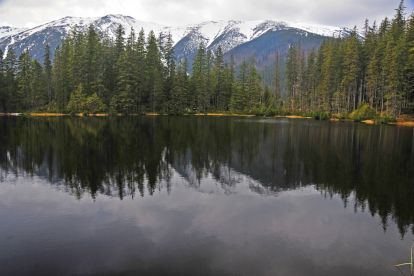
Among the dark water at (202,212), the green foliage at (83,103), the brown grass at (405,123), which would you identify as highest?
the green foliage at (83,103)

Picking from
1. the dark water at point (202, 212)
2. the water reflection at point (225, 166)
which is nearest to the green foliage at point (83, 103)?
the water reflection at point (225, 166)

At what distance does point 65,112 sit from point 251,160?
247 ft

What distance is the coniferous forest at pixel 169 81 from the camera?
8931cm

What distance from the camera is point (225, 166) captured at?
2662 centimetres

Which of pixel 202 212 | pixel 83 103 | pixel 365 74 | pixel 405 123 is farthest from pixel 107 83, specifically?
pixel 202 212

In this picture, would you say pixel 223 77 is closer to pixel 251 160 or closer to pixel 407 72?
pixel 407 72

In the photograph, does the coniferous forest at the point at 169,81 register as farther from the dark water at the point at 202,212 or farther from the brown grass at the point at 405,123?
the dark water at the point at 202,212

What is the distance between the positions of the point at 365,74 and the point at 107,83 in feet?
221

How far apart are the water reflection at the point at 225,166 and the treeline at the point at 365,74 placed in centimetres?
3765

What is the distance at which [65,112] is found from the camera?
93.5 m

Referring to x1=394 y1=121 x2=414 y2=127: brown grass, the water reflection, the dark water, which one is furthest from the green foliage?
x1=394 y1=121 x2=414 y2=127: brown grass

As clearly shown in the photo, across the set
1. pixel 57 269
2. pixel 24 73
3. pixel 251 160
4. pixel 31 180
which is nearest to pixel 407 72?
pixel 251 160

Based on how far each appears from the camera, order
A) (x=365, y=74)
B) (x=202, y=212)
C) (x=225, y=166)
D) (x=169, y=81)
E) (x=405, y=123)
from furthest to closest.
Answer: (x=169, y=81)
(x=365, y=74)
(x=405, y=123)
(x=225, y=166)
(x=202, y=212)

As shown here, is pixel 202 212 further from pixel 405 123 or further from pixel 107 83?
pixel 107 83
